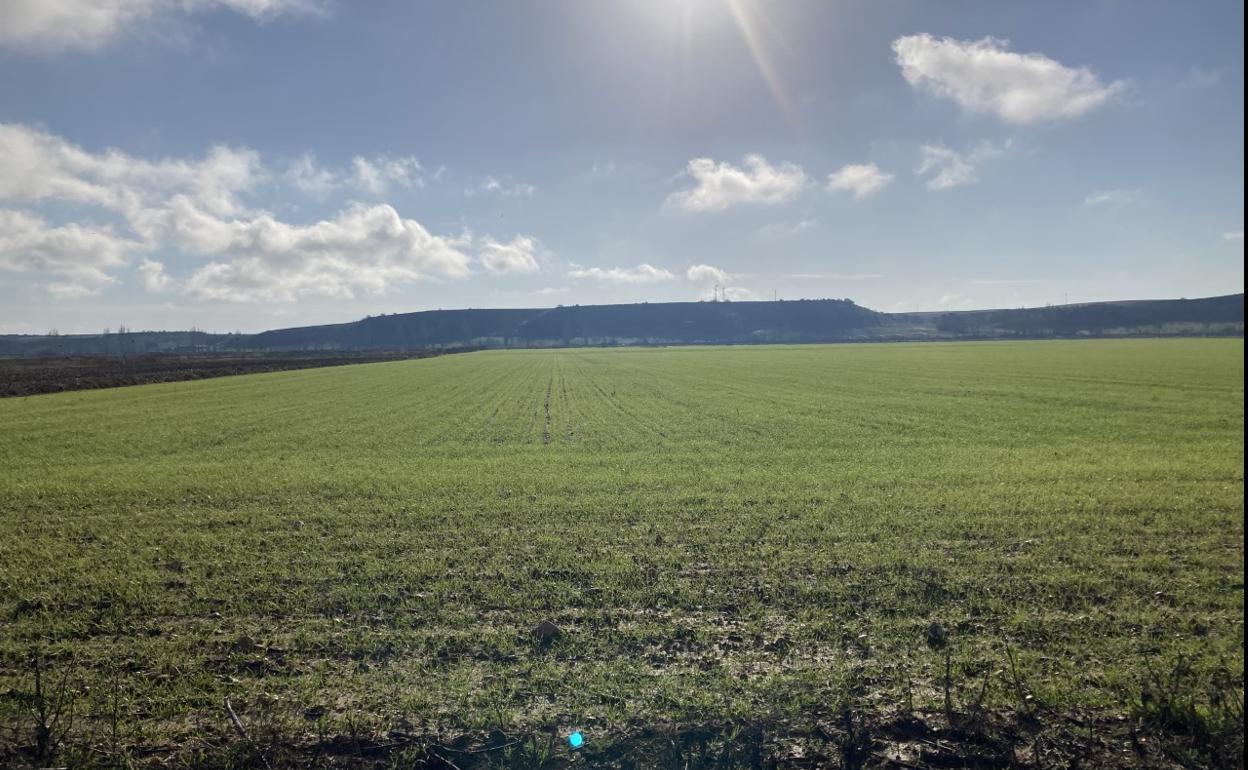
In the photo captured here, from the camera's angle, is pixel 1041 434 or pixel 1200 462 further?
pixel 1041 434

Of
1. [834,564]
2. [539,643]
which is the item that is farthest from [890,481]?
[539,643]

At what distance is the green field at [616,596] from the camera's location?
5.02m

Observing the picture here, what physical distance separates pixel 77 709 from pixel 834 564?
7.59m

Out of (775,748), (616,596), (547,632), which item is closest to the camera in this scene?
(775,748)

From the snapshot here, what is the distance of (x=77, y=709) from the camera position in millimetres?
5168

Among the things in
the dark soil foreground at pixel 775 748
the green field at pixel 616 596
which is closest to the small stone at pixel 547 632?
the green field at pixel 616 596

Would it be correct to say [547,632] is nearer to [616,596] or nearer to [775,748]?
[616,596]

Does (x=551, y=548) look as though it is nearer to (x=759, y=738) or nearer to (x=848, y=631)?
(x=848, y=631)

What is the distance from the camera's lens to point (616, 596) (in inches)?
291

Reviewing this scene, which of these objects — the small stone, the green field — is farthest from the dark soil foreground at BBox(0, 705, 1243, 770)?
the small stone

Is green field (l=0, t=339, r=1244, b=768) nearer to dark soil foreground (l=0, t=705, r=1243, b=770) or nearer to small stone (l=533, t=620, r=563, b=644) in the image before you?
dark soil foreground (l=0, t=705, r=1243, b=770)

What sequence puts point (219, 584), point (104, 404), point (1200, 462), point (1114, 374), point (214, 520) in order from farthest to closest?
point (1114, 374), point (104, 404), point (1200, 462), point (214, 520), point (219, 584)

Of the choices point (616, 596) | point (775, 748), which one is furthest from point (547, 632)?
point (775, 748)

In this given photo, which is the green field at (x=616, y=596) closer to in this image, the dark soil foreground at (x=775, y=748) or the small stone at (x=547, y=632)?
the dark soil foreground at (x=775, y=748)
